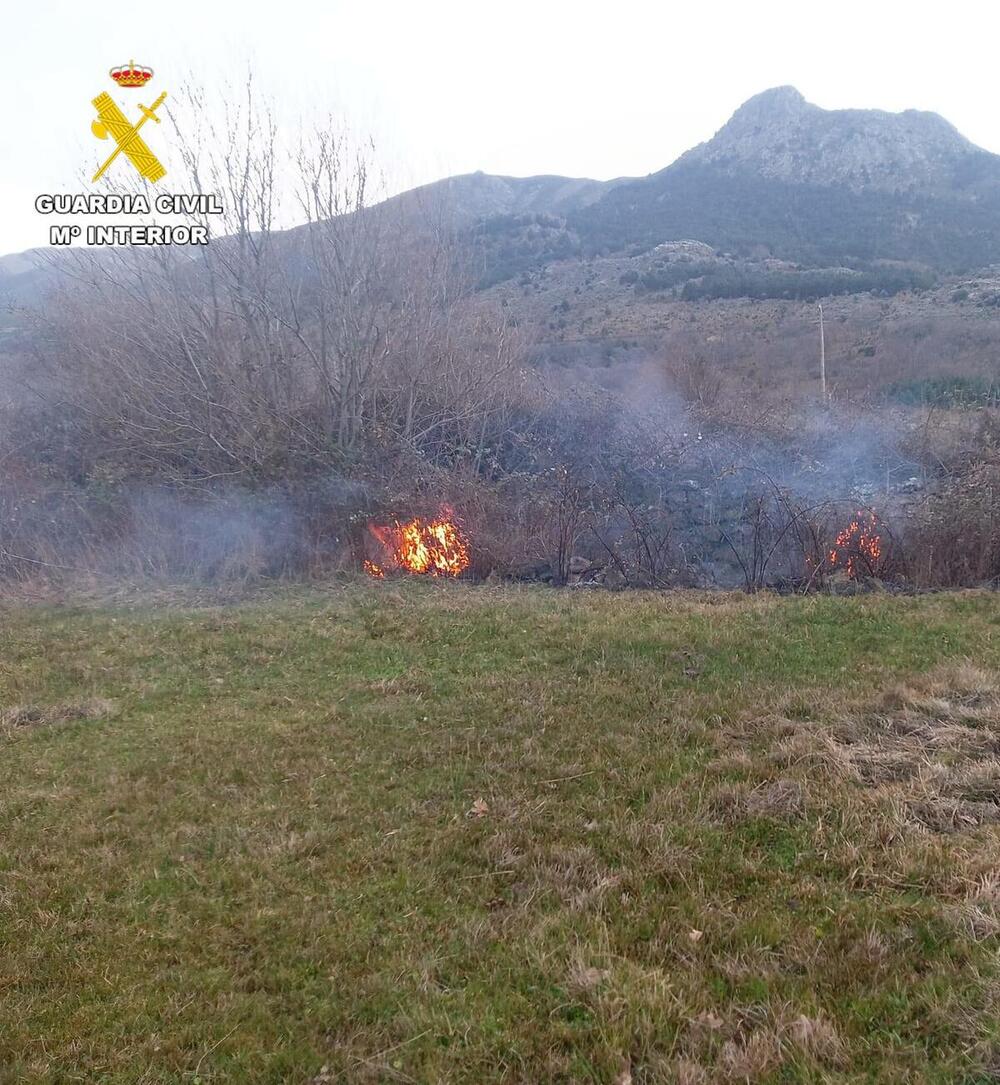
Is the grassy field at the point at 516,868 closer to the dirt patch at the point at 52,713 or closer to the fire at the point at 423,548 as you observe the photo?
the dirt patch at the point at 52,713

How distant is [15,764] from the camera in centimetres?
486

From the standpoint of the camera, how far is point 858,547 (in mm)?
9258

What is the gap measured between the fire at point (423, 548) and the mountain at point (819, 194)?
37.1m

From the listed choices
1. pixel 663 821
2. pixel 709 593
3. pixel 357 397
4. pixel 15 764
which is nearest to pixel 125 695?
pixel 15 764

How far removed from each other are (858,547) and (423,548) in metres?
5.76

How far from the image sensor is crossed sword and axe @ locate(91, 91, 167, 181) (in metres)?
11.3

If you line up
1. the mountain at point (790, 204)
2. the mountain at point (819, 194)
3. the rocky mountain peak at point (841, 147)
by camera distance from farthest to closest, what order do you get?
the rocky mountain peak at point (841, 147)
the mountain at point (819, 194)
the mountain at point (790, 204)

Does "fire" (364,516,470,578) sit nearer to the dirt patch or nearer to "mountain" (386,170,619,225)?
the dirt patch

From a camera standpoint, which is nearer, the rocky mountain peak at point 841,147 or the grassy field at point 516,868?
the grassy field at point 516,868

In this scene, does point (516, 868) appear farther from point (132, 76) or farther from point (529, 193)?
point (529, 193)

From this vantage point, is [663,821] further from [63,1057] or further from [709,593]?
[709,593]

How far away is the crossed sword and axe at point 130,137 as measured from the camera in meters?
11.3

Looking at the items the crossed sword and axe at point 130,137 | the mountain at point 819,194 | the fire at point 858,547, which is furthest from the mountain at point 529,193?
the fire at point 858,547

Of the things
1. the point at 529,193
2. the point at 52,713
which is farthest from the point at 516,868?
the point at 529,193
